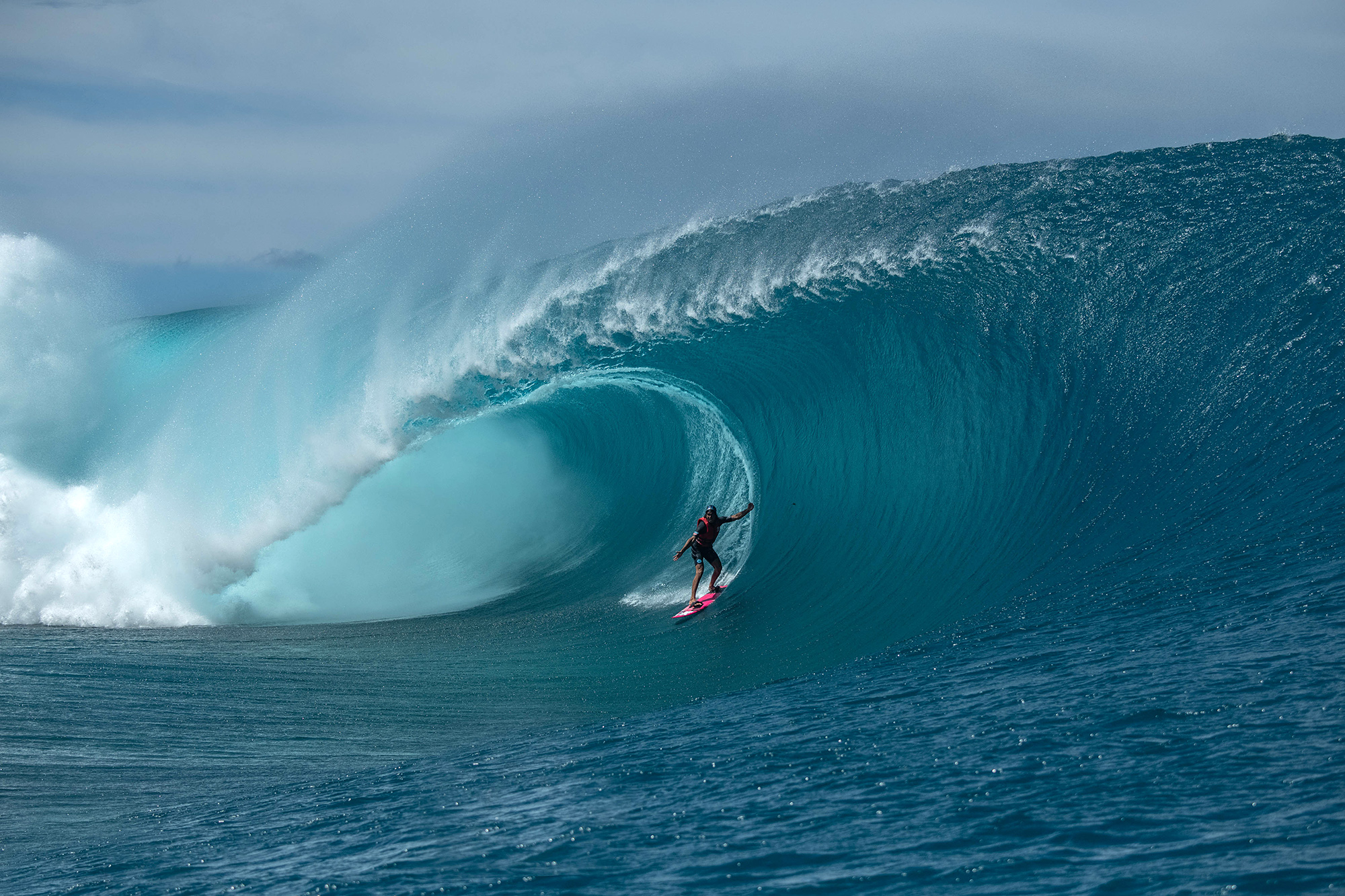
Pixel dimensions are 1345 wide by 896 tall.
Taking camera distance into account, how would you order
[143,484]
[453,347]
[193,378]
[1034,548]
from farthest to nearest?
[193,378] < [453,347] < [143,484] < [1034,548]

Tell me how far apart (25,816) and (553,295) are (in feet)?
33.0

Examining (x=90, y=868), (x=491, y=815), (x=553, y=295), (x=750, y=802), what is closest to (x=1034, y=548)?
(x=750, y=802)

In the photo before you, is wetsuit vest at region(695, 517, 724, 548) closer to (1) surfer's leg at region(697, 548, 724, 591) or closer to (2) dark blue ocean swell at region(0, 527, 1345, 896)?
(1) surfer's leg at region(697, 548, 724, 591)

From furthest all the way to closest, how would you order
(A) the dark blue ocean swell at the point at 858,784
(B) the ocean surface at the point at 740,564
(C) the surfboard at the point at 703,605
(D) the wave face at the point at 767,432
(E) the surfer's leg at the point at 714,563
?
1. (E) the surfer's leg at the point at 714,563
2. (C) the surfboard at the point at 703,605
3. (D) the wave face at the point at 767,432
4. (B) the ocean surface at the point at 740,564
5. (A) the dark blue ocean swell at the point at 858,784

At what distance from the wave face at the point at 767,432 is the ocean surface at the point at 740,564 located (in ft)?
0.19

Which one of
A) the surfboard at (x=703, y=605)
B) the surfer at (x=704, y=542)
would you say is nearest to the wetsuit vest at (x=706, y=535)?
the surfer at (x=704, y=542)

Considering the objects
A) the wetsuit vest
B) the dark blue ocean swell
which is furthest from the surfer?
the dark blue ocean swell

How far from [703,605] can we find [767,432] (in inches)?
115

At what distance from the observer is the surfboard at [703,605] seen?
33.2 feet

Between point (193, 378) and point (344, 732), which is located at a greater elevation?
point (193, 378)

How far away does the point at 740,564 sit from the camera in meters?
11.0

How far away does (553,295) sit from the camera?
14.6m

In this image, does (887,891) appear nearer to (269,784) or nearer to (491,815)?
(491,815)

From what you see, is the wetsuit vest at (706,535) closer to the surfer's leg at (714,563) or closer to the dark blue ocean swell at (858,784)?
the surfer's leg at (714,563)
